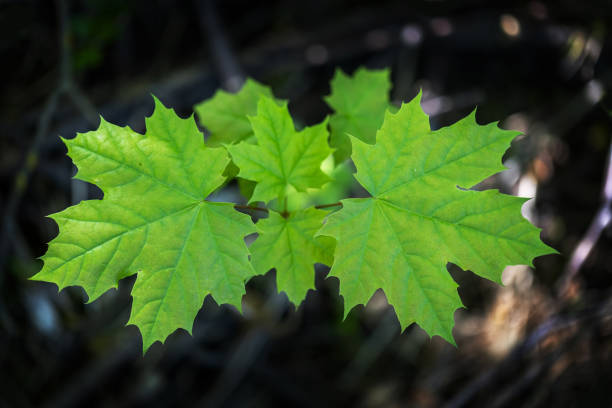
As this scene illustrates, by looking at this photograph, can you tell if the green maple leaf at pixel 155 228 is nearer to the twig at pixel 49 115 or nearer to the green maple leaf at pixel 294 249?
the green maple leaf at pixel 294 249

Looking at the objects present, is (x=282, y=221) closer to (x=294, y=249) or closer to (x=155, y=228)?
(x=294, y=249)

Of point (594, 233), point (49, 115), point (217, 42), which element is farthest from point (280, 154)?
point (594, 233)

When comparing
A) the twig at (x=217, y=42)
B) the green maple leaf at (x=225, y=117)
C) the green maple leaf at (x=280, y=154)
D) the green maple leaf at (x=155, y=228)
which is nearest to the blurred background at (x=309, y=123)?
the twig at (x=217, y=42)

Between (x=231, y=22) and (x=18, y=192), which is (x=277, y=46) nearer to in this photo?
(x=231, y=22)

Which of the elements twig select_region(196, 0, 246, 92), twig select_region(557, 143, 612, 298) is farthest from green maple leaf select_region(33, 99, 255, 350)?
twig select_region(557, 143, 612, 298)

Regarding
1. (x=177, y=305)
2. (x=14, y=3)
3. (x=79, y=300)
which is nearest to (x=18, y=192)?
(x=79, y=300)

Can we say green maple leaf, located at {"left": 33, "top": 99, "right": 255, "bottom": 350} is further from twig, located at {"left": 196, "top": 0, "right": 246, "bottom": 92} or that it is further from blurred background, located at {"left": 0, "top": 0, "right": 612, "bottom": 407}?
twig, located at {"left": 196, "top": 0, "right": 246, "bottom": 92}

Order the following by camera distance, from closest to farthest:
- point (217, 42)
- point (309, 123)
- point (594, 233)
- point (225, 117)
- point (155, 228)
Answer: point (155, 228), point (225, 117), point (594, 233), point (217, 42), point (309, 123)
